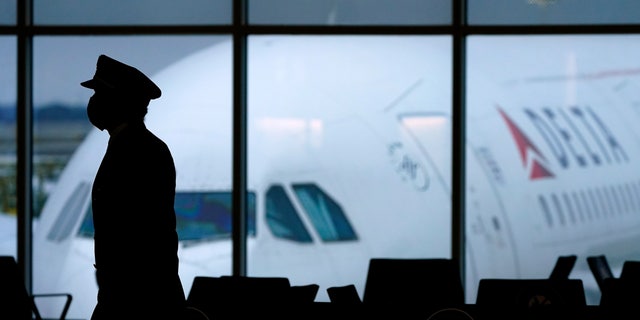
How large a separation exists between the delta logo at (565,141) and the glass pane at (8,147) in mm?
3581

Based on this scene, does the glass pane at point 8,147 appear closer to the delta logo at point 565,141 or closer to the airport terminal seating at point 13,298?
the airport terminal seating at point 13,298

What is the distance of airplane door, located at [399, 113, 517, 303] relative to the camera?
7.30 meters

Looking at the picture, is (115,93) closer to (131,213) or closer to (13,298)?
(131,213)

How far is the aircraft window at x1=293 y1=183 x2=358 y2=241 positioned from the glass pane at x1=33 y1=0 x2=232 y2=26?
58.8 inches

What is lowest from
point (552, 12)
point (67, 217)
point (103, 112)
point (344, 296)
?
point (344, 296)

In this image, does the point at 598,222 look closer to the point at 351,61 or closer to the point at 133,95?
the point at 351,61

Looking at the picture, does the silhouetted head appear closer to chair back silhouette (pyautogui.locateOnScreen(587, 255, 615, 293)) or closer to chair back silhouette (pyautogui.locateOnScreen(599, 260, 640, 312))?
chair back silhouette (pyautogui.locateOnScreen(599, 260, 640, 312))

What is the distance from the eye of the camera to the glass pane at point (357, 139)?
7.31 m

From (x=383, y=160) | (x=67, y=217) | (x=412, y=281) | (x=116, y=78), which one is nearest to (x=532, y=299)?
(x=412, y=281)

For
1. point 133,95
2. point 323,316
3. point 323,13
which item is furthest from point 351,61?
point 133,95

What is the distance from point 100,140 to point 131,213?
4844mm

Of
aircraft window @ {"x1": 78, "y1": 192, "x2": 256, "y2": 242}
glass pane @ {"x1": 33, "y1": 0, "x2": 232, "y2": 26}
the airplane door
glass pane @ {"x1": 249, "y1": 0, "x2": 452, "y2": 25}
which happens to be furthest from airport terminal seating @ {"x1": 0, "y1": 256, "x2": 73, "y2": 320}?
the airplane door

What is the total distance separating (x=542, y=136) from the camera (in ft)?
24.3

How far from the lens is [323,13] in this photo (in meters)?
7.29
